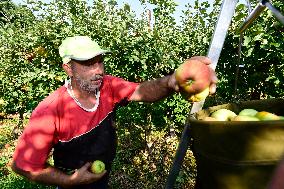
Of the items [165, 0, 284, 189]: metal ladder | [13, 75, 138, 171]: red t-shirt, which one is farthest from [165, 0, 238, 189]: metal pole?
[13, 75, 138, 171]: red t-shirt

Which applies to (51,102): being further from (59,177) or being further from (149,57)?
(149,57)

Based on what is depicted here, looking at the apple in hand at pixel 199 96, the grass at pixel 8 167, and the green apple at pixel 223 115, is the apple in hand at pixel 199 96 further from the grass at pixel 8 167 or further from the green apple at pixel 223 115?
the grass at pixel 8 167

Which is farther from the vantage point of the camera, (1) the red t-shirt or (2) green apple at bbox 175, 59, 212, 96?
(1) the red t-shirt

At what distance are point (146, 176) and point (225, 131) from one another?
3.51 meters

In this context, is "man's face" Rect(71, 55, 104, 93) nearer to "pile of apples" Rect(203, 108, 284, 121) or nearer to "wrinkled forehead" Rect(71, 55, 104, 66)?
"wrinkled forehead" Rect(71, 55, 104, 66)

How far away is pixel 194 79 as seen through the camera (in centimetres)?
164

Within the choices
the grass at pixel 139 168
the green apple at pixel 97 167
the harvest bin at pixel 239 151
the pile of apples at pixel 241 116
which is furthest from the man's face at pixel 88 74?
the grass at pixel 139 168

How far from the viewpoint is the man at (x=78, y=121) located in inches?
78.3

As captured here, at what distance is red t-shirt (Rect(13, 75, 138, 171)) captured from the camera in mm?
1975

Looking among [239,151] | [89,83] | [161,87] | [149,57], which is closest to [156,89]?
[161,87]

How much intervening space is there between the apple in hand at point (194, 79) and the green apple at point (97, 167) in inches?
28.2

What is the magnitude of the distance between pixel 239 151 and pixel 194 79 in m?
0.55

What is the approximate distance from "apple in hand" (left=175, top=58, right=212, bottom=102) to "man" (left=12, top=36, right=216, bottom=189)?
0.18 m

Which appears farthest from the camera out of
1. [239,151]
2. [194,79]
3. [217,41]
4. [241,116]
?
[194,79]
